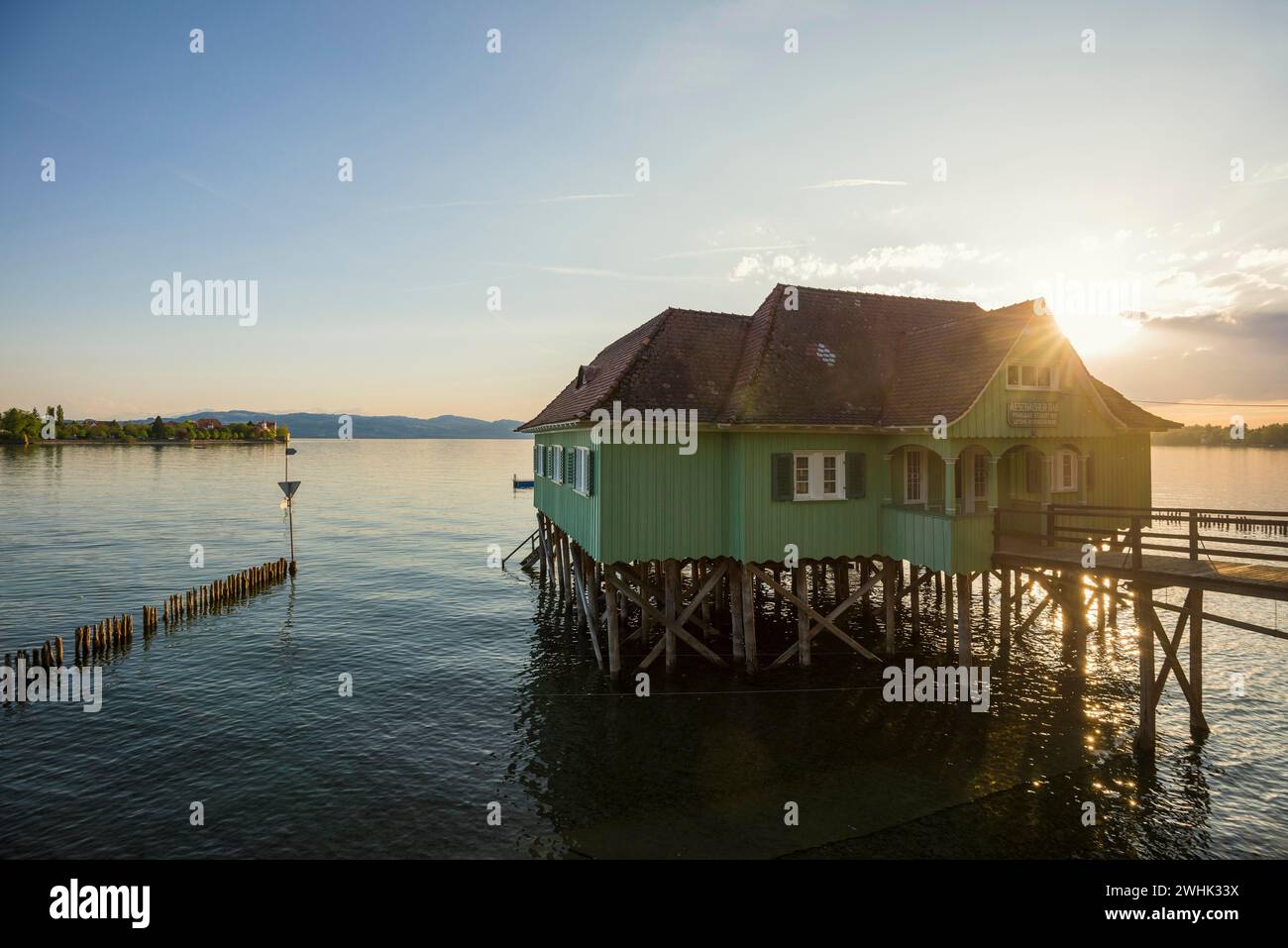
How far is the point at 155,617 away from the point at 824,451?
2898cm

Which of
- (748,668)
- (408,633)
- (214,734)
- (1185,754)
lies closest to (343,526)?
(408,633)

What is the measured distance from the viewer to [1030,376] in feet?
68.1

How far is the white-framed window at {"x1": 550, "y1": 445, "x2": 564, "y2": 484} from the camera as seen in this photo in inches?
1079

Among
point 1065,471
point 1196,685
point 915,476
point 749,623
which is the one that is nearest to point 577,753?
point 749,623

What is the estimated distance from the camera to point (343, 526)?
64.6 metres

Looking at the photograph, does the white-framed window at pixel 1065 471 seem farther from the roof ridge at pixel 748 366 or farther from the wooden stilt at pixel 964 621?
the roof ridge at pixel 748 366

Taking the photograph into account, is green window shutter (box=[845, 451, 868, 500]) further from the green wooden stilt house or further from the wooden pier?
the wooden pier

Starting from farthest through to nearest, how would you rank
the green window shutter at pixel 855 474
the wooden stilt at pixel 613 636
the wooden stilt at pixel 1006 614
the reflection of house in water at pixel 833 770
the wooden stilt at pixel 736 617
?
the wooden stilt at pixel 1006 614 < the wooden stilt at pixel 736 617 < the wooden stilt at pixel 613 636 < the green window shutter at pixel 855 474 < the reflection of house in water at pixel 833 770

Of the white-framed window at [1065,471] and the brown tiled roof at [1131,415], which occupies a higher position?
the brown tiled roof at [1131,415]

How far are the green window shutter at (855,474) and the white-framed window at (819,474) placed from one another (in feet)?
0.43

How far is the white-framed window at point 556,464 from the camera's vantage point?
27.4 m

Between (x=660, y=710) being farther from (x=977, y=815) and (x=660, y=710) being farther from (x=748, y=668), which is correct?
(x=977, y=815)

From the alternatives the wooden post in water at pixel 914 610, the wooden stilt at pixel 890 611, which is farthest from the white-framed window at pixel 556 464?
the wooden post in water at pixel 914 610
